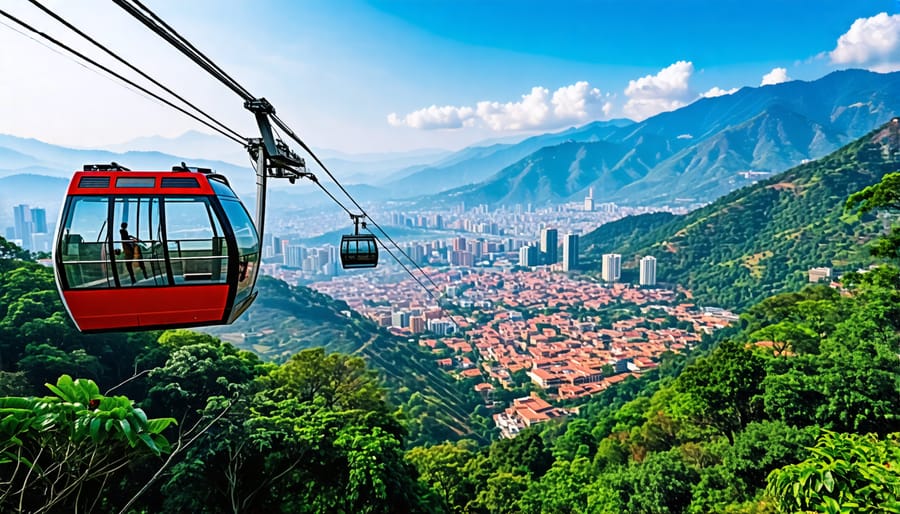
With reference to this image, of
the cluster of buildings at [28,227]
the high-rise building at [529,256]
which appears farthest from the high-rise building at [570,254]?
the cluster of buildings at [28,227]

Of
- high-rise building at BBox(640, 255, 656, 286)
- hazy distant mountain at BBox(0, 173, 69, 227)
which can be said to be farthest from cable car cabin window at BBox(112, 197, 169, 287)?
hazy distant mountain at BBox(0, 173, 69, 227)

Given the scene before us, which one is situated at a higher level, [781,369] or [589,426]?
[781,369]

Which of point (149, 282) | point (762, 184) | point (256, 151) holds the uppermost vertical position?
point (762, 184)

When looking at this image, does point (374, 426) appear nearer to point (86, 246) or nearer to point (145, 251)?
point (145, 251)

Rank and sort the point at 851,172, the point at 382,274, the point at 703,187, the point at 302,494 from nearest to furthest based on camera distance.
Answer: the point at 302,494
the point at 851,172
the point at 382,274
the point at 703,187

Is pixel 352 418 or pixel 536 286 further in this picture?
pixel 536 286

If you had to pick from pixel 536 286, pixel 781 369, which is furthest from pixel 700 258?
pixel 781 369

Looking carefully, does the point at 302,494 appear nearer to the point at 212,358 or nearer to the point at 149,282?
the point at 212,358

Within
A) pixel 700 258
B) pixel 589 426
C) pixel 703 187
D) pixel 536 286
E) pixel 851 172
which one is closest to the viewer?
pixel 589 426

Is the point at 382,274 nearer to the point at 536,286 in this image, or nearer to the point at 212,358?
the point at 536,286
